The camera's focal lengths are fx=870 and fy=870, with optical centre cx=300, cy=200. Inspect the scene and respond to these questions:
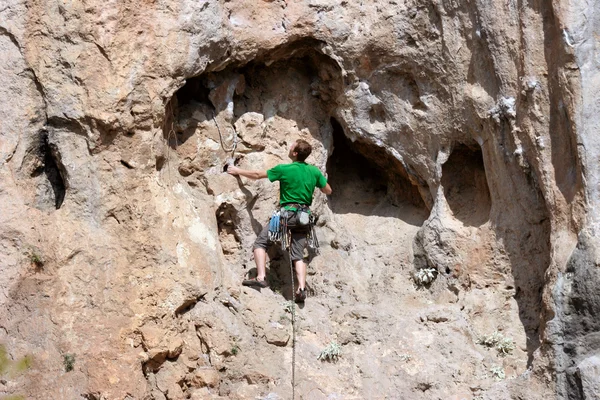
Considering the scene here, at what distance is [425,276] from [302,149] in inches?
66.4

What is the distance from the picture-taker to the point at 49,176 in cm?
757

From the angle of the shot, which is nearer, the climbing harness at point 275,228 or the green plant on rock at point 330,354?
the green plant on rock at point 330,354

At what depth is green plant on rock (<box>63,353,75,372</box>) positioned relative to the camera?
6711mm

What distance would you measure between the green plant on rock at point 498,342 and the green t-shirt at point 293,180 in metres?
2.02

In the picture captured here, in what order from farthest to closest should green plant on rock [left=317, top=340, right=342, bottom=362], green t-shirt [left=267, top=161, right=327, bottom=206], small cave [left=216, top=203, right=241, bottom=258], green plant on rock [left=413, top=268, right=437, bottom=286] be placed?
green plant on rock [left=413, top=268, right=437, bottom=286] → small cave [left=216, top=203, right=241, bottom=258] → green t-shirt [left=267, top=161, right=327, bottom=206] → green plant on rock [left=317, top=340, right=342, bottom=362]

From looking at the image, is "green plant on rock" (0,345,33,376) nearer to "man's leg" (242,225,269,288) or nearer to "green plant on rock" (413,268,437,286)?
"man's leg" (242,225,269,288)

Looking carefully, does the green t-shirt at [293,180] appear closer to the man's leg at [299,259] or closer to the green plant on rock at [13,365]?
the man's leg at [299,259]

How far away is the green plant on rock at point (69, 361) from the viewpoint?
6.71m

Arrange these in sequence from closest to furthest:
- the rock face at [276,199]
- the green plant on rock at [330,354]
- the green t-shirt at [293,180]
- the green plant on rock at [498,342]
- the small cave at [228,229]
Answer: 1. the rock face at [276,199]
2. the green plant on rock at [330,354]
3. the green plant on rock at [498,342]
4. the green t-shirt at [293,180]
5. the small cave at [228,229]

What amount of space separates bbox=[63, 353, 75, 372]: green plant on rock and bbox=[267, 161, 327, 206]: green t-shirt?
7.86ft

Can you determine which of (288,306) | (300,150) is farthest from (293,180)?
(288,306)

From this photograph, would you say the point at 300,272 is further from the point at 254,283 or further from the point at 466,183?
the point at 466,183

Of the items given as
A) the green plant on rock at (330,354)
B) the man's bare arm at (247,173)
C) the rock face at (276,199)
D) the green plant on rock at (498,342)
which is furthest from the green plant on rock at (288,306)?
the green plant on rock at (498,342)

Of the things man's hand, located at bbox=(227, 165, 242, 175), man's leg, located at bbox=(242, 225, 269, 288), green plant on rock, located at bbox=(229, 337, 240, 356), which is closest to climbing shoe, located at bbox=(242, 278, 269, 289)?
man's leg, located at bbox=(242, 225, 269, 288)
